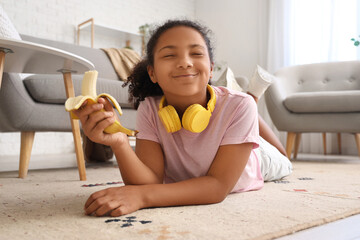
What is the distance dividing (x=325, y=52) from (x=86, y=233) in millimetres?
3542

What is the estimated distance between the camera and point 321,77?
119 inches

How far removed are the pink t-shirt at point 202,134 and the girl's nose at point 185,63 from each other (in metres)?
0.17

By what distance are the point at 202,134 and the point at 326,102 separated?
164cm

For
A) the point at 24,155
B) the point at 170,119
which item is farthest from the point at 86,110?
the point at 24,155

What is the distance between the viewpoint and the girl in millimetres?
808

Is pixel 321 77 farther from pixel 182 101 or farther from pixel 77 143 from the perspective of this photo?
pixel 182 101

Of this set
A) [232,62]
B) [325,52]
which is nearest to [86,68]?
[325,52]

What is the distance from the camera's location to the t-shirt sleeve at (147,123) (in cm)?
Result: 100

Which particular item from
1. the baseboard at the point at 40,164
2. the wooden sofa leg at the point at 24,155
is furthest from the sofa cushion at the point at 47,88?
the baseboard at the point at 40,164

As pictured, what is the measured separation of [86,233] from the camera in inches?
24.0

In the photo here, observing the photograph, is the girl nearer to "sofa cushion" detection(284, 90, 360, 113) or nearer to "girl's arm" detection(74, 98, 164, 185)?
→ "girl's arm" detection(74, 98, 164, 185)

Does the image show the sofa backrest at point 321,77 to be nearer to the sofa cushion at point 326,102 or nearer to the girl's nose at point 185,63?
the sofa cushion at point 326,102

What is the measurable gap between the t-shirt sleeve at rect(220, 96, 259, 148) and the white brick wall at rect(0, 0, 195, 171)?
279 centimetres

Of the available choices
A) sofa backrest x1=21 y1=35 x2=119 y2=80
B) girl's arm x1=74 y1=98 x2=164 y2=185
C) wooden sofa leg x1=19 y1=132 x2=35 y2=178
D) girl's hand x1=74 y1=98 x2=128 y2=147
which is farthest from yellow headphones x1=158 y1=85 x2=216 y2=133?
sofa backrest x1=21 y1=35 x2=119 y2=80
